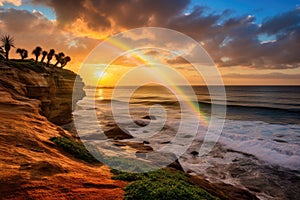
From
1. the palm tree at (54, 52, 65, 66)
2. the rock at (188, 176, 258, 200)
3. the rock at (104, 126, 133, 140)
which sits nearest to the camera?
the rock at (188, 176, 258, 200)

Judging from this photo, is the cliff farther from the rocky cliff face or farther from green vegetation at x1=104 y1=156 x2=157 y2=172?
the rocky cliff face

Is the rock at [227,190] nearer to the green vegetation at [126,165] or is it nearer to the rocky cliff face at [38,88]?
the green vegetation at [126,165]

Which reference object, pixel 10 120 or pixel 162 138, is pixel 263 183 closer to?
pixel 162 138

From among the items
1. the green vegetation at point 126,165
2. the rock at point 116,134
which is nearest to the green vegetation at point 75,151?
the green vegetation at point 126,165

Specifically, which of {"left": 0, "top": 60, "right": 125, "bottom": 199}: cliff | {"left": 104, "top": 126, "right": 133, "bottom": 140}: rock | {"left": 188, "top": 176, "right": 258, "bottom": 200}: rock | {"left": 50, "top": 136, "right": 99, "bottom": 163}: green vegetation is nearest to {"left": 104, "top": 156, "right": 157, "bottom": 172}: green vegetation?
{"left": 0, "top": 60, "right": 125, "bottom": 199}: cliff

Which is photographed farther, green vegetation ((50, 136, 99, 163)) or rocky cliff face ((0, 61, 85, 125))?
rocky cliff face ((0, 61, 85, 125))

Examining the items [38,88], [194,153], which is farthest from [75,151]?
[38,88]

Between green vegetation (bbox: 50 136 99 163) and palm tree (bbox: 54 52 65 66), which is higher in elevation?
palm tree (bbox: 54 52 65 66)

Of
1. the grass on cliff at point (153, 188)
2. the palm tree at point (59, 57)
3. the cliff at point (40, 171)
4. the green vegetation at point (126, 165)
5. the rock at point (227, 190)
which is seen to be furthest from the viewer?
the palm tree at point (59, 57)

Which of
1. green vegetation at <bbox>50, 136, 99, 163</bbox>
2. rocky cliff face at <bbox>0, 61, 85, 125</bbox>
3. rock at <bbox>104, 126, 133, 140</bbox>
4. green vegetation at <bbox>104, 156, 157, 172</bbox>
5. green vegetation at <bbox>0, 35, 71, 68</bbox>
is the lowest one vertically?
rock at <bbox>104, 126, 133, 140</bbox>

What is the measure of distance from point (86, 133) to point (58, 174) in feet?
53.3

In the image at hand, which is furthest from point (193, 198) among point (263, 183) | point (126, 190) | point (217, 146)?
point (217, 146)

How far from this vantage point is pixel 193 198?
6.37 metres

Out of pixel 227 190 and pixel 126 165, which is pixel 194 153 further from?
pixel 126 165
